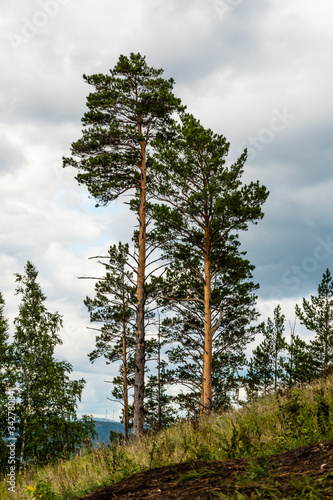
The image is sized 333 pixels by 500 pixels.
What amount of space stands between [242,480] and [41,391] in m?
20.4

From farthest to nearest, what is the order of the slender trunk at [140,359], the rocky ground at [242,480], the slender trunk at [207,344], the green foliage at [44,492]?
1. the slender trunk at [207,344]
2. the slender trunk at [140,359]
3. the green foliage at [44,492]
4. the rocky ground at [242,480]

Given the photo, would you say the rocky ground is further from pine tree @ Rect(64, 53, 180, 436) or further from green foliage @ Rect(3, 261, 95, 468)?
green foliage @ Rect(3, 261, 95, 468)

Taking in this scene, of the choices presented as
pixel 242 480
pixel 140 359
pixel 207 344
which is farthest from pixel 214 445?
pixel 207 344

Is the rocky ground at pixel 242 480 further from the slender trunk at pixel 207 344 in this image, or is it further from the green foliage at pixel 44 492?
the slender trunk at pixel 207 344

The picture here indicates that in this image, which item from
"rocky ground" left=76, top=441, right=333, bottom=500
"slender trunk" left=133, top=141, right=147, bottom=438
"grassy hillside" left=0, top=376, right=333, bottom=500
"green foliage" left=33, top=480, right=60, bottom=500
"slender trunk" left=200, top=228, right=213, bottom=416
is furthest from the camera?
"slender trunk" left=200, top=228, right=213, bottom=416

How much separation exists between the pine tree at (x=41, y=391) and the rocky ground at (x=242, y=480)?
60.1 ft

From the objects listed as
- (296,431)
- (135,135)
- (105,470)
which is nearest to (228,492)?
(296,431)

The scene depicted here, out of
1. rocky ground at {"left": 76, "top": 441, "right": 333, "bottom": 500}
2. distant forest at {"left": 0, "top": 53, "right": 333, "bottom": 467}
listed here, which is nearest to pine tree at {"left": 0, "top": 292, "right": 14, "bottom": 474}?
distant forest at {"left": 0, "top": 53, "right": 333, "bottom": 467}

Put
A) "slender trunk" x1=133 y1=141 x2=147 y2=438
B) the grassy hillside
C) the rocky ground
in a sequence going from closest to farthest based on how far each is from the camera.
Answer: the rocky ground → the grassy hillside → "slender trunk" x1=133 y1=141 x2=147 y2=438

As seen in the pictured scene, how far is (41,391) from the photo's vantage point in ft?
71.9

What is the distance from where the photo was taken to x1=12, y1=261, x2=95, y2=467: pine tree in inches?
830

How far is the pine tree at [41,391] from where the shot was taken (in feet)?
69.2

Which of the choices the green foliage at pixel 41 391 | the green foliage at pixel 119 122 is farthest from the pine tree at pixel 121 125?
the green foliage at pixel 41 391

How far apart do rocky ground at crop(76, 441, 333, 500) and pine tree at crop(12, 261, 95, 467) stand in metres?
18.3
